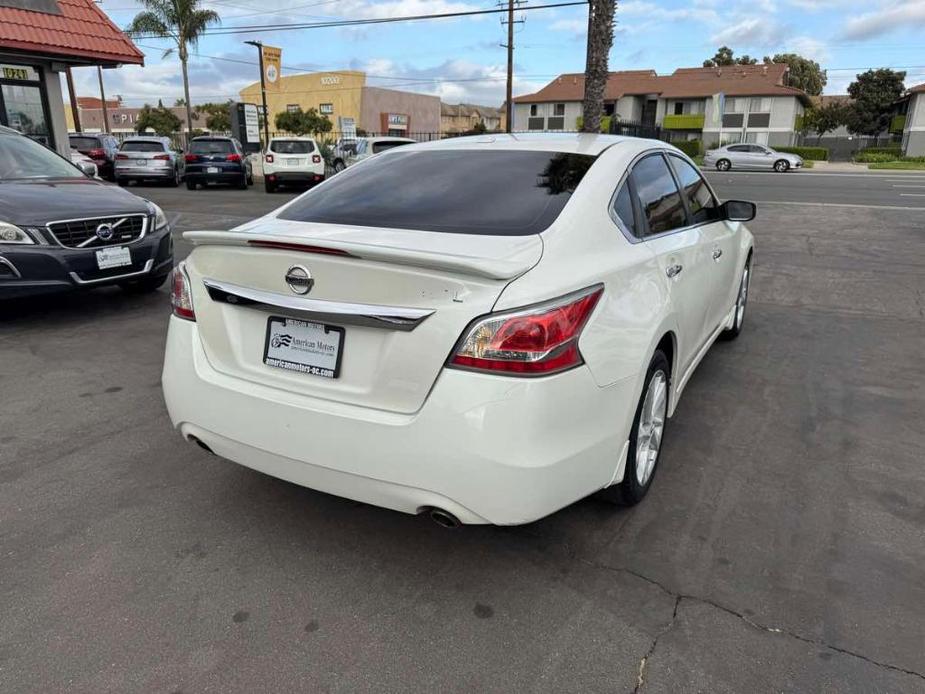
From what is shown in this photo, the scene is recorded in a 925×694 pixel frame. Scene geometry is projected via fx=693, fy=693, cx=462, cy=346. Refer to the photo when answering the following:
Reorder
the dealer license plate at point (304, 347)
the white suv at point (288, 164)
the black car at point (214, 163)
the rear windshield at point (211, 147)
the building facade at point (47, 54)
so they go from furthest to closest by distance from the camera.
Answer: the rear windshield at point (211, 147) < the black car at point (214, 163) < the white suv at point (288, 164) < the building facade at point (47, 54) < the dealer license plate at point (304, 347)

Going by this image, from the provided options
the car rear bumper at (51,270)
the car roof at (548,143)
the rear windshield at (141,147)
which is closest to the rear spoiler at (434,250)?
the car roof at (548,143)

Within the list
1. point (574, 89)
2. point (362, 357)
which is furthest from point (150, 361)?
point (574, 89)

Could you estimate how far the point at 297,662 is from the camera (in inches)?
87.1

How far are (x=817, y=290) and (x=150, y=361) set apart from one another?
6599 millimetres

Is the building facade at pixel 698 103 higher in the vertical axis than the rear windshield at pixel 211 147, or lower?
higher

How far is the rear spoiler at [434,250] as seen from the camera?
7.30ft

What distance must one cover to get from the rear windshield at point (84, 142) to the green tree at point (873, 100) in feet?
205

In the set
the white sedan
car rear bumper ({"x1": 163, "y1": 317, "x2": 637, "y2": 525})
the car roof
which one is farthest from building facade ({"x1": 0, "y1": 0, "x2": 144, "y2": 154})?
car rear bumper ({"x1": 163, "y1": 317, "x2": 637, "y2": 525})

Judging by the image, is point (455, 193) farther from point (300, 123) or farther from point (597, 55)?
point (300, 123)

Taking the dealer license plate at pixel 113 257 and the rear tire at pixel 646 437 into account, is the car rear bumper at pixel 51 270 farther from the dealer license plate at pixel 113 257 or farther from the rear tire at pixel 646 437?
the rear tire at pixel 646 437

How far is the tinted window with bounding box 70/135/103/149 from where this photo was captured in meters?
22.3

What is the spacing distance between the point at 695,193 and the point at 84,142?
23.4 metres

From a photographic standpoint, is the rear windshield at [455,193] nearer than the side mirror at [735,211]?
Yes

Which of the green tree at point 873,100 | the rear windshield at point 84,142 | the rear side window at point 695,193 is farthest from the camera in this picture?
the green tree at point 873,100
